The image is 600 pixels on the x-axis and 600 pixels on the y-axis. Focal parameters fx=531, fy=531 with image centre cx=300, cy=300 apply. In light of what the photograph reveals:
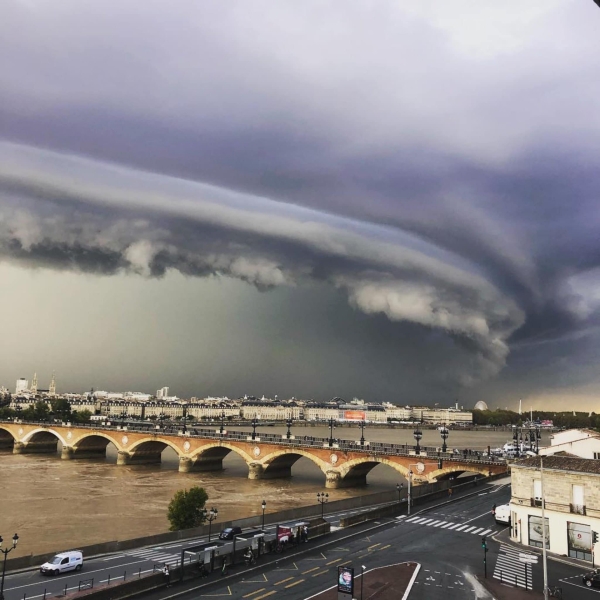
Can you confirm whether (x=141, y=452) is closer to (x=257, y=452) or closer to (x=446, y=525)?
(x=257, y=452)

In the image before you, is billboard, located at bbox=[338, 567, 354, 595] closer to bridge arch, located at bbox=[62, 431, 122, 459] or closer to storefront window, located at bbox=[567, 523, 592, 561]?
storefront window, located at bbox=[567, 523, 592, 561]

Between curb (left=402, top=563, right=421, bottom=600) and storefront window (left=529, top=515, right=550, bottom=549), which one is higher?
storefront window (left=529, top=515, right=550, bottom=549)

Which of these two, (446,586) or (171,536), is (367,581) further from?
(171,536)

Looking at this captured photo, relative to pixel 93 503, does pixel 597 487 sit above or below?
above

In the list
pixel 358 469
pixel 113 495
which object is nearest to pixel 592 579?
pixel 358 469

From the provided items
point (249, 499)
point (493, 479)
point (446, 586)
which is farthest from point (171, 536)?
point (493, 479)

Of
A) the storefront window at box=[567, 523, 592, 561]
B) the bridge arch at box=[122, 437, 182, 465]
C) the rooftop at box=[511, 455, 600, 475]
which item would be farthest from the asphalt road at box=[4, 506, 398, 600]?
the bridge arch at box=[122, 437, 182, 465]

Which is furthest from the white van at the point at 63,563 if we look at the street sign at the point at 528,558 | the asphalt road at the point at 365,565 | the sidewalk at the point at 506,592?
the street sign at the point at 528,558
